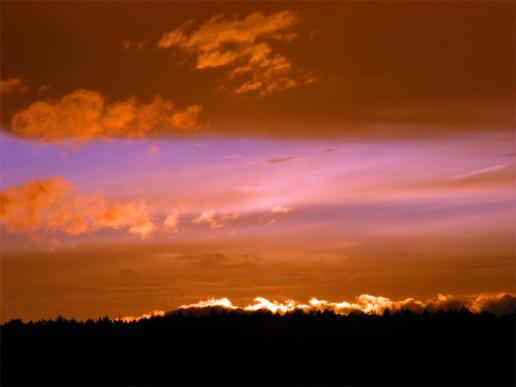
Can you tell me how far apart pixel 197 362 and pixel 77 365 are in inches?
1251

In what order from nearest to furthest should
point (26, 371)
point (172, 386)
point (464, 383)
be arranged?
point (464, 383) → point (172, 386) → point (26, 371)

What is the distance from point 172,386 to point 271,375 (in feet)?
84.5

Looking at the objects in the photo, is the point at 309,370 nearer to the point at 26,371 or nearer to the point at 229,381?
the point at 229,381

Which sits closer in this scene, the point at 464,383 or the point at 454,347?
the point at 464,383

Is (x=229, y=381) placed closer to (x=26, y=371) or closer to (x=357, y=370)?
(x=357, y=370)

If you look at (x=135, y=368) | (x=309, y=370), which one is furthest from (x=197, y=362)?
(x=309, y=370)

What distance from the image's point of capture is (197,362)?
19875 cm

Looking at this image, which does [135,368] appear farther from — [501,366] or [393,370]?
[501,366]

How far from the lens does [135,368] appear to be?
635 feet

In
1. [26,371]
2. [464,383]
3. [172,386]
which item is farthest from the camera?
[26,371]

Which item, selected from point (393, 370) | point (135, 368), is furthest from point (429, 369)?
point (135, 368)

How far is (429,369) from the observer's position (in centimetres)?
18038

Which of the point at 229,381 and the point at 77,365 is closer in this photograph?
the point at 229,381

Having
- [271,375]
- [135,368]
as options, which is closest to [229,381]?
[271,375]
